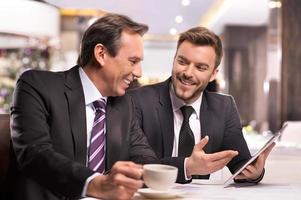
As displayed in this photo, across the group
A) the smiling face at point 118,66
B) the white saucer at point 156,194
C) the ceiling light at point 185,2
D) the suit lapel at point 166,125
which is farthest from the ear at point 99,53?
the ceiling light at point 185,2

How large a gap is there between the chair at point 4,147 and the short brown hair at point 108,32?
0.37 metres

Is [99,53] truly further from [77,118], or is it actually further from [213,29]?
[213,29]

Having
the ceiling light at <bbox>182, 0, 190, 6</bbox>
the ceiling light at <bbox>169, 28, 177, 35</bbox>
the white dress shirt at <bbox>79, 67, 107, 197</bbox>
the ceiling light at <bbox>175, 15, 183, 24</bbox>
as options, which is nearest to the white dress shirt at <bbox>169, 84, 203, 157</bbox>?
the white dress shirt at <bbox>79, 67, 107, 197</bbox>

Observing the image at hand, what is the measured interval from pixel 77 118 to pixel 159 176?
0.52m

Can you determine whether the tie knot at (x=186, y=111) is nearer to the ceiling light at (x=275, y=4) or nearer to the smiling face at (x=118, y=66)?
the smiling face at (x=118, y=66)

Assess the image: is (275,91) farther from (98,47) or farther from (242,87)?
(242,87)

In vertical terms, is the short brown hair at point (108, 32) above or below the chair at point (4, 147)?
above

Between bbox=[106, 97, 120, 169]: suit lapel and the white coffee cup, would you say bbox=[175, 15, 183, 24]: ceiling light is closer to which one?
bbox=[106, 97, 120, 169]: suit lapel

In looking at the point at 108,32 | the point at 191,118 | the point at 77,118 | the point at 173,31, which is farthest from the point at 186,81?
the point at 173,31

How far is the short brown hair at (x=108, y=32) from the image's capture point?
1.65 meters

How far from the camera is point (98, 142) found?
161cm

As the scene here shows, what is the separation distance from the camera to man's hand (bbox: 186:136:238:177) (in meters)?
1.40

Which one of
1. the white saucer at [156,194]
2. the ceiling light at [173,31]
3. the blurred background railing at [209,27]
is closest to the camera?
the white saucer at [156,194]

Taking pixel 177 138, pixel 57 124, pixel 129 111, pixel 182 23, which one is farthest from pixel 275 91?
pixel 182 23
